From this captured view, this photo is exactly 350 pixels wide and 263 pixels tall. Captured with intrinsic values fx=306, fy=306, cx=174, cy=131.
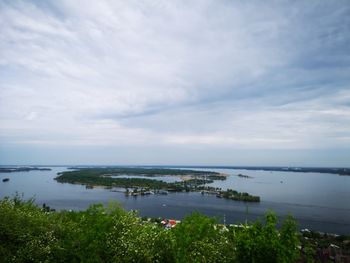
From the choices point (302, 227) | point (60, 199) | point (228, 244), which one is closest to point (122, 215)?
point (228, 244)

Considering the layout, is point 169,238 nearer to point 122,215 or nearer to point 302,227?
point 122,215

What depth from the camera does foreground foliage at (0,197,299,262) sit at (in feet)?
31.4

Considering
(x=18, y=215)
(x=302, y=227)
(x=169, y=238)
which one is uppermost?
(x=18, y=215)

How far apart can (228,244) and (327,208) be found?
45.4m

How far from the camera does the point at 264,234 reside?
9766 mm

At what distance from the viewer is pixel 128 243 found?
1012 centimetres

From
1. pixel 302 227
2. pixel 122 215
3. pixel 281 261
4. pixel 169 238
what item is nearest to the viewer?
pixel 281 261

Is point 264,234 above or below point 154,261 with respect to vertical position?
above

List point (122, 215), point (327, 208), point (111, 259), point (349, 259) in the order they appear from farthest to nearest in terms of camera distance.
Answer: point (327, 208) → point (349, 259) → point (122, 215) → point (111, 259)

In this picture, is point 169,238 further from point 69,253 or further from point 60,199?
point 60,199

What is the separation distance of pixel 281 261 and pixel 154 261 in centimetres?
401

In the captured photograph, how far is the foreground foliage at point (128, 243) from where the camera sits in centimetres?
959

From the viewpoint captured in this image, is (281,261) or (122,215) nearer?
(281,261)

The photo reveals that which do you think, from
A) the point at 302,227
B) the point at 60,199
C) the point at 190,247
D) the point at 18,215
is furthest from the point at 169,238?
the point at 60,199
